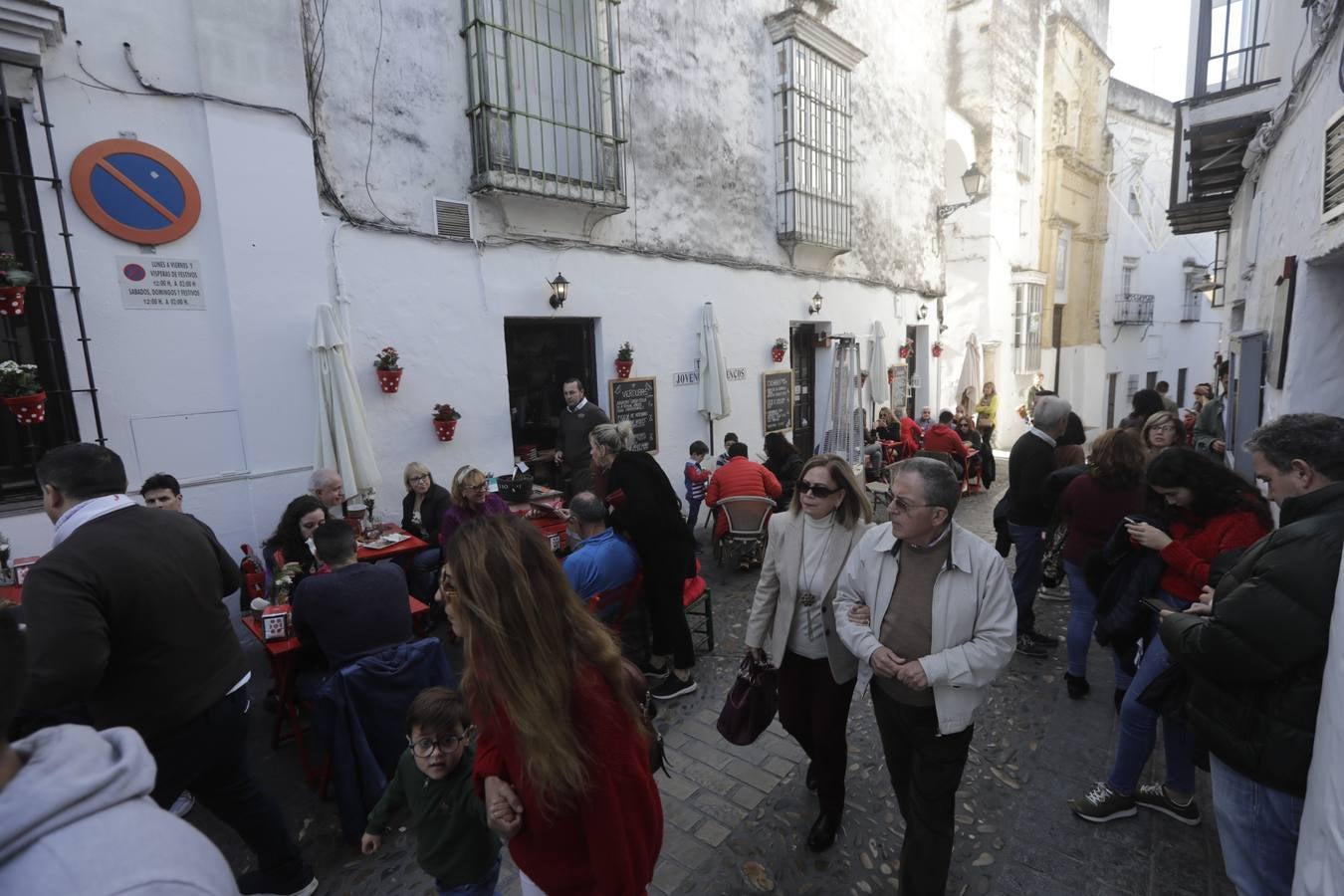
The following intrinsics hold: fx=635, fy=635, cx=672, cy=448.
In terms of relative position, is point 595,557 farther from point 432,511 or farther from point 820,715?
point 432,511

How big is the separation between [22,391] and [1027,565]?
23.2 ft

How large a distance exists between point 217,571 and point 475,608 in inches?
69.8

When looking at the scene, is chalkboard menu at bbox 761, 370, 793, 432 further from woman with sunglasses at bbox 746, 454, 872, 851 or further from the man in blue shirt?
woman with sunglasses at bbox 746, 454, 872, 851

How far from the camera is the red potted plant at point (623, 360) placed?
827 cm

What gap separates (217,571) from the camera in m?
2.66

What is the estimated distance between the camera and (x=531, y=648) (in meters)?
1.56

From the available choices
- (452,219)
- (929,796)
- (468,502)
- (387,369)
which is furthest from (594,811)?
(452,219)

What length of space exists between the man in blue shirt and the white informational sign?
392cm

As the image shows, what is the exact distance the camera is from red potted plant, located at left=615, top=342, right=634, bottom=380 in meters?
8.27

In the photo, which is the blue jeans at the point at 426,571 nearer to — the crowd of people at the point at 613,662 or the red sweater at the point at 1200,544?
the crowd of people at the point at 613,662

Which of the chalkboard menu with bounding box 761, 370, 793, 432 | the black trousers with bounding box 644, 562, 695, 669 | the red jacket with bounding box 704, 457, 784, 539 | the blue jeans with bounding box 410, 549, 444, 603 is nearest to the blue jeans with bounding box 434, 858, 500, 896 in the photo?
the black trousers with bounding box 644, 562, 695, 669

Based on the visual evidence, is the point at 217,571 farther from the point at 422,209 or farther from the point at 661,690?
the point at 422,209

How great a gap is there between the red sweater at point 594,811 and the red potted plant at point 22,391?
4.47 metres

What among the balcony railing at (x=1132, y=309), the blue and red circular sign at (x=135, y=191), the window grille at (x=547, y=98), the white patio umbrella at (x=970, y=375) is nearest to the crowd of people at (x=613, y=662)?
the blue and red circular sign at (x=135, y=191)
